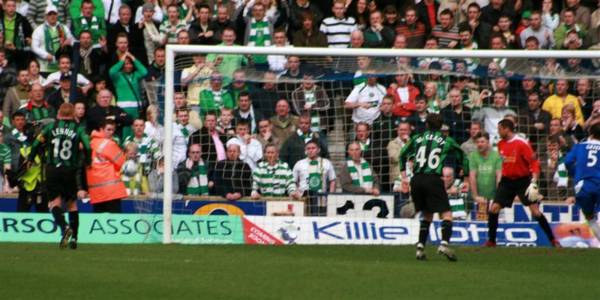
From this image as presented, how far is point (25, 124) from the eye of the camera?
71.3 ft

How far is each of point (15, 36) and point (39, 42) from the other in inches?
17.7

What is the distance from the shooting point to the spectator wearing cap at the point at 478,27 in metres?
23.8

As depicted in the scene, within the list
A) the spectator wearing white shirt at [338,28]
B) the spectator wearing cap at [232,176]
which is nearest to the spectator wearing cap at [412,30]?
the spectator wearing white shirt at [338,28]

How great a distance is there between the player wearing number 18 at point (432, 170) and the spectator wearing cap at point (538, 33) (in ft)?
27.6

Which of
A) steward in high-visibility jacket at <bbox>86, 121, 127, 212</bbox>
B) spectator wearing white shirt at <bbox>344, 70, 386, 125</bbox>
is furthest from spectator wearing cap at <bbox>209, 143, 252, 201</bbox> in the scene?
spectator wearing white shirt at <bbox>344, 70, 386, 125</bbox>

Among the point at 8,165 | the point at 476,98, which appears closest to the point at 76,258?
the point at 8,165

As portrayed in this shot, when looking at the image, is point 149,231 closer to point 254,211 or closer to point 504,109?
point 254,211

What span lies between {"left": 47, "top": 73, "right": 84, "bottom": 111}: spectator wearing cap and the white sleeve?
799 mm

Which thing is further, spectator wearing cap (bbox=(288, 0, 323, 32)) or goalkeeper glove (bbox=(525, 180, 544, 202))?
spectator wearing cap (bbox=(288, 0, 323, 32))

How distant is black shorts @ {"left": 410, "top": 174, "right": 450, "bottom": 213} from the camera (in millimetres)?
15961

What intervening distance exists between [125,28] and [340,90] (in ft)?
15.8

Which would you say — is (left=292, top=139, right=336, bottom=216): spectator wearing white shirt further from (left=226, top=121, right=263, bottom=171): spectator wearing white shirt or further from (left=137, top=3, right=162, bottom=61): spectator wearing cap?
(left=137, top=3, right=162, bottom=61): spectator wearing cap

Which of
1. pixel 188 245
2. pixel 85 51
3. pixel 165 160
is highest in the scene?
pixel 85 51

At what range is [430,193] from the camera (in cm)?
1597
